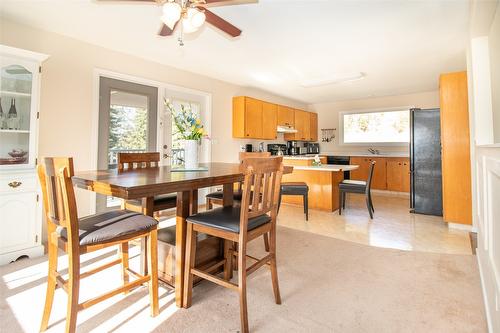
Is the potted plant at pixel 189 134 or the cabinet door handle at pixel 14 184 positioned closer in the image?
the potted plant at pixel 189 134

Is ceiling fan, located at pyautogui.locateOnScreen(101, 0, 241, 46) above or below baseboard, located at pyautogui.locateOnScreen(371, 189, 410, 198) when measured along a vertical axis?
above

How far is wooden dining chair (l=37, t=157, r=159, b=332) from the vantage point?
3.97 ft

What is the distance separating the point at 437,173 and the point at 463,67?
181 cm

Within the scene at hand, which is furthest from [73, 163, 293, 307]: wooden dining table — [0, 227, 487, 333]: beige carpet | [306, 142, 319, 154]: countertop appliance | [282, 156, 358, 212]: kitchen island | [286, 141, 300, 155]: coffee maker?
[306, 142, 319, 154]: countertop appliance

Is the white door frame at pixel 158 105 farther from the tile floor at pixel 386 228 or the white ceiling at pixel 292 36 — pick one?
the tile floor at pixel 386 228

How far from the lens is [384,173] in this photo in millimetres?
5816

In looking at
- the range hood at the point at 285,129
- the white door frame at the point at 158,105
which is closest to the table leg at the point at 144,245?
the white door frame at the point at 158,105

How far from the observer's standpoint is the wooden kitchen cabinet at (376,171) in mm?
5824

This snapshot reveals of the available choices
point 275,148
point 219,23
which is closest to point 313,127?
point 275,148

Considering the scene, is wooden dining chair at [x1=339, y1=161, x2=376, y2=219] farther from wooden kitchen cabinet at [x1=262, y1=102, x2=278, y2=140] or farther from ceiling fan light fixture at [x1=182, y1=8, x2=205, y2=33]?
ceiling fan light fixture at [x1=182, y1=8, x2=205, y2=33]

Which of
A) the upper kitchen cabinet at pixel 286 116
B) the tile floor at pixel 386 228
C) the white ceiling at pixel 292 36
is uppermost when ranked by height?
the white ceiling at pixel 292 36

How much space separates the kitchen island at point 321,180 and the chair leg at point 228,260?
254 cm

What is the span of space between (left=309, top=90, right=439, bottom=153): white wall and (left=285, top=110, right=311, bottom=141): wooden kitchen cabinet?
0.68 metres

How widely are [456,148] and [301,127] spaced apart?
367 centimetres
